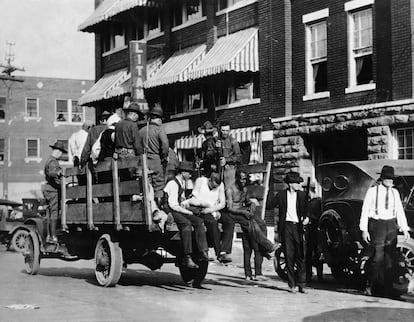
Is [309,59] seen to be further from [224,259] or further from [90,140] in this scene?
[224,259]

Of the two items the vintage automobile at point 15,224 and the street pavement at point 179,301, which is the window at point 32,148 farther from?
the street pavement at point 179,301

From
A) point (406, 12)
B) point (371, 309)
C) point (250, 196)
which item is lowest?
point (371, 309)

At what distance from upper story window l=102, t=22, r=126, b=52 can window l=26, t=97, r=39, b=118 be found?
2000 centimetres

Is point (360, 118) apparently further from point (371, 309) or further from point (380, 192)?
point (371, 309)

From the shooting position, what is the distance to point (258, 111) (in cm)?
2314

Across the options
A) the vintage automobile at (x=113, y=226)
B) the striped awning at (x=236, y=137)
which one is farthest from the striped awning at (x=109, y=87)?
the vintage automobile at (x=113, y=226)

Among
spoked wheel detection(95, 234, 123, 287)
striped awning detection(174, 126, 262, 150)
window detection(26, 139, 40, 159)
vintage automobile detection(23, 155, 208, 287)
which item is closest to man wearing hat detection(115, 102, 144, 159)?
vintage automobile detection(23, 155, 208, 287)

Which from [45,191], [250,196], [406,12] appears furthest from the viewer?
[406,12]

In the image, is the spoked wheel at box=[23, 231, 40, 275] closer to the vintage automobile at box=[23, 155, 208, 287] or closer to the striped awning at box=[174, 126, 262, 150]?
the vintage automobile at box=[23, 155, 208, 287]

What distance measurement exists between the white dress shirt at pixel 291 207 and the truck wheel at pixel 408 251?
1.59 m

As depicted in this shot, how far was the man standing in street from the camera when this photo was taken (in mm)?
12703

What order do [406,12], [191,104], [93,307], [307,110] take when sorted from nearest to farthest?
[93,307]
[406,12]
[307,110]
[191,104]

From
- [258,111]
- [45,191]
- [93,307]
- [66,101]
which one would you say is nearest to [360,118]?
[258,111]

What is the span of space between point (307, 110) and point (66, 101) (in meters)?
34.4
